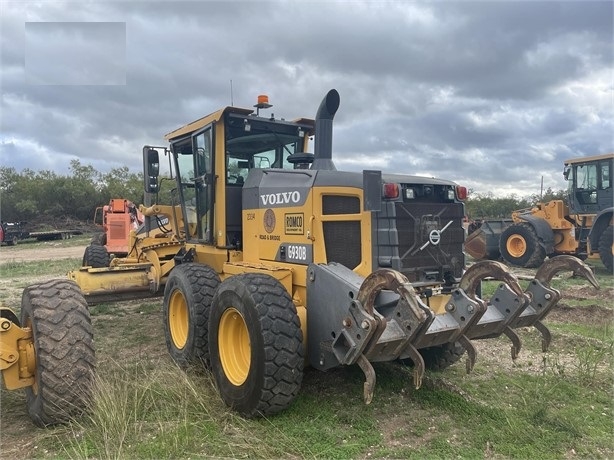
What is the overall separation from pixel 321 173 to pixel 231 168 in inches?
65.8

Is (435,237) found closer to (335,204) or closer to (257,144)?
(335,204)

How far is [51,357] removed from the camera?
3.95 m

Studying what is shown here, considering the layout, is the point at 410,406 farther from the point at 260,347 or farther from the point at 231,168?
the point at 231,168

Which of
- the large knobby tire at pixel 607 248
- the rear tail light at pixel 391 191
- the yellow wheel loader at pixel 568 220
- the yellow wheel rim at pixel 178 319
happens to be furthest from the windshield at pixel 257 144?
the yellow wheel loader at pixel 568 220

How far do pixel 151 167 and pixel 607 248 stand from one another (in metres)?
11.1

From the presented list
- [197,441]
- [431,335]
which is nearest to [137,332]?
[197,441]

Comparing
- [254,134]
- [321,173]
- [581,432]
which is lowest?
[581,432]

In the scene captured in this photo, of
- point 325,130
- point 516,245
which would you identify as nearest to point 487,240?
point 516,245

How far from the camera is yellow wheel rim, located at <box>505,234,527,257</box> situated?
14.2 meters

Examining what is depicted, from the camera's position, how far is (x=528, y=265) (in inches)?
551

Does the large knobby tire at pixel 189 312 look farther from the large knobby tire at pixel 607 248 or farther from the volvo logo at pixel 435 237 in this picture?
the large knobby tire at pixel 607 248

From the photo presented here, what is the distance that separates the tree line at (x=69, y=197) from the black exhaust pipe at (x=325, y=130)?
31.3 m

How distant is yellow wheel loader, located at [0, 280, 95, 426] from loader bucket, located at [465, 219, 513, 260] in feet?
44.0

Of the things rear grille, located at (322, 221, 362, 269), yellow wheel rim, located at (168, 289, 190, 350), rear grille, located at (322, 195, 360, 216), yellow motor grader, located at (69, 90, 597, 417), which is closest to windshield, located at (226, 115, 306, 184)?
yellow motor grader, located at (69, 90, 597, 417)
